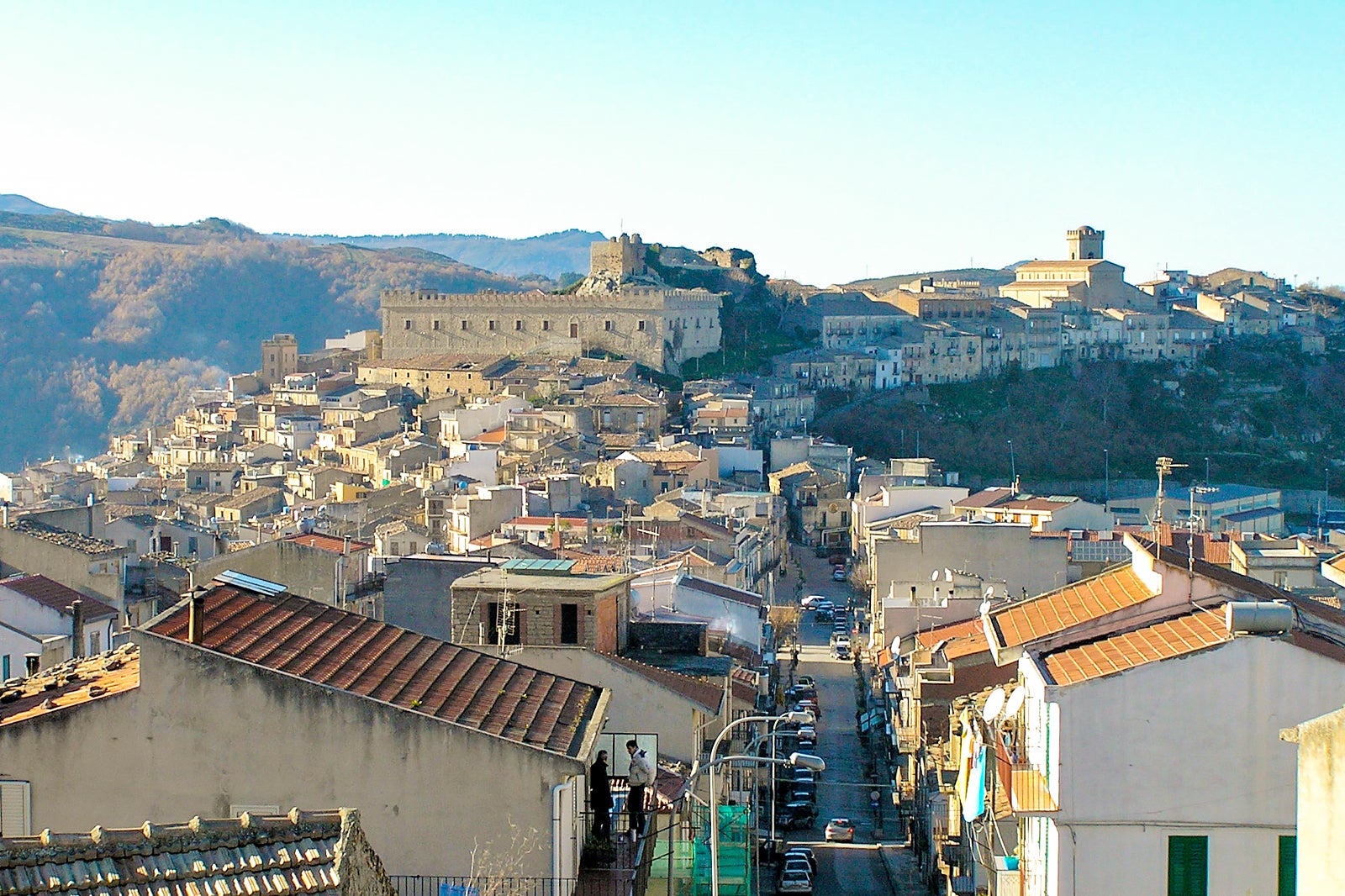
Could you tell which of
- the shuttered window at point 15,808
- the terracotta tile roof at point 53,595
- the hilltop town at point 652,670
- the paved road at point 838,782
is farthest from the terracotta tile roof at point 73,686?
the paved road at point 838,782

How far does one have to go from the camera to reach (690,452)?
54438 mm

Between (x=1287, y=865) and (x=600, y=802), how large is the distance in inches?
154

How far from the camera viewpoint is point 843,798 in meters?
27.8

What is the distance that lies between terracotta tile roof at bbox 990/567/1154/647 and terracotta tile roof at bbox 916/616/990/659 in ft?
15.0

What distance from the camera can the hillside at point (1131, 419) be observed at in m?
81.1

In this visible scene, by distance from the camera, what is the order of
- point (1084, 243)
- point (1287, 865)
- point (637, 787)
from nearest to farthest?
point (1287, 865)
point (637, 787)
point (1084, 243)

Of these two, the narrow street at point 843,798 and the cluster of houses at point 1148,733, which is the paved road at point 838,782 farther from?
the cluster of houses at point 1148,733

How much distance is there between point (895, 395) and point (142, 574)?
6151cm

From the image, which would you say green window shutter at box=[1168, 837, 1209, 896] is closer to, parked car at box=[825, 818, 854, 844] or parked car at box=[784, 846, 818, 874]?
parked car at box=[784, 846, 818, 874]

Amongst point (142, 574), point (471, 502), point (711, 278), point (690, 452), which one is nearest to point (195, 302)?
point (711, 278)

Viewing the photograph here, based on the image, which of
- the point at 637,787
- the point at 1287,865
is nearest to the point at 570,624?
the point at 637,787

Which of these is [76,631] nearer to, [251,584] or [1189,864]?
[251,584]

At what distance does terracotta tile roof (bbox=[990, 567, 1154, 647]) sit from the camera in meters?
13.7

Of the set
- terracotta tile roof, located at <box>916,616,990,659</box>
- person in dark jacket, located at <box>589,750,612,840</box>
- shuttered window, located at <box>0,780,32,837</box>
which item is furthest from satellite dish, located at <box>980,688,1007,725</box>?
shuttered window, located at <box>0,780,32,837</box>
